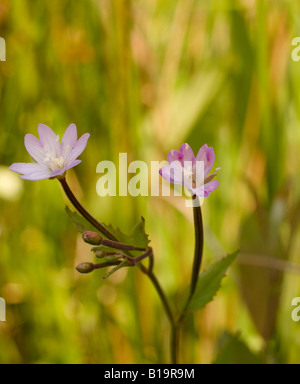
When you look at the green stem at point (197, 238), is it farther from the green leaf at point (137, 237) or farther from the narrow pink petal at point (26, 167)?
the narrow pink petal at point (26, 167)

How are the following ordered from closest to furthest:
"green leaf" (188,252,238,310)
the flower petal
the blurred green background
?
the flower petal, "green leaf" (188,252,238,310), the blurred green background

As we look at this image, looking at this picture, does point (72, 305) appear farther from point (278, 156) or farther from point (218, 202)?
point (278, 156)

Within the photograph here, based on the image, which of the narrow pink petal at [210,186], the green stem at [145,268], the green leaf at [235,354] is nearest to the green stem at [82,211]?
the green stem at [145,268]

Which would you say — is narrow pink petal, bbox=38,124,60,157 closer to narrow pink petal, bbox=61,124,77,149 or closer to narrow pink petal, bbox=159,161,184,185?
narrow pink petal, bbox=61,124,77,149

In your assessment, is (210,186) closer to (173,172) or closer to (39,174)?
(173,172)

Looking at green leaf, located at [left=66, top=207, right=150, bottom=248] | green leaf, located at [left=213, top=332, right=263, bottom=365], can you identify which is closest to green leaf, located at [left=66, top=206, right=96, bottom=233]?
green leaf, located at [left=66, top=207, right=150, bottom=248]

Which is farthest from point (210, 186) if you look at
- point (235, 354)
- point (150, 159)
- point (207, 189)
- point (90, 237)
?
point (150, 159)
